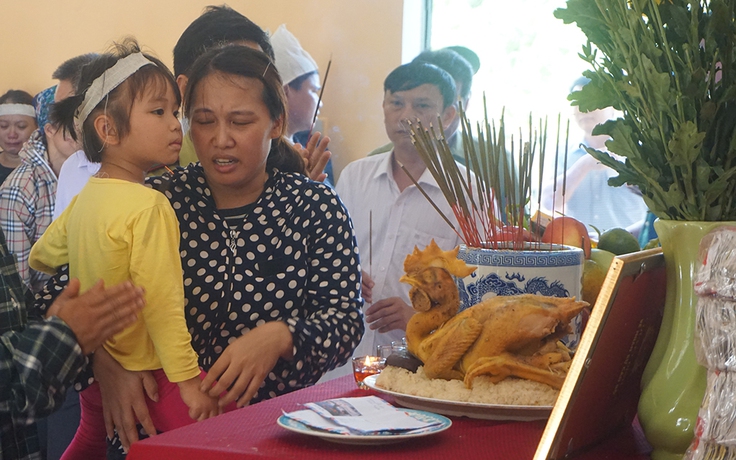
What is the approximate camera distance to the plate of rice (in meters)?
0.76

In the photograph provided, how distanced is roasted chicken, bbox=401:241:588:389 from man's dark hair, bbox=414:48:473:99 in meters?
1.97

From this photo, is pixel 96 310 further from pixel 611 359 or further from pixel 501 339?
pixel 611 359

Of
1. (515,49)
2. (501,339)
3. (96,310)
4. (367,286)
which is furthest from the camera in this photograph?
(515,49)

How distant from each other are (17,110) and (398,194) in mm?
2500

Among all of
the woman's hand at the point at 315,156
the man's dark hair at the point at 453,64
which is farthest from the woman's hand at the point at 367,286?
the man's dark hair at the point at 453,64

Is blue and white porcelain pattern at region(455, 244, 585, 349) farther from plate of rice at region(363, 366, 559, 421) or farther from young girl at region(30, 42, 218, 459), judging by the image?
young girl at region(30, 42, 218, 459)

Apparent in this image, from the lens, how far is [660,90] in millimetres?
680

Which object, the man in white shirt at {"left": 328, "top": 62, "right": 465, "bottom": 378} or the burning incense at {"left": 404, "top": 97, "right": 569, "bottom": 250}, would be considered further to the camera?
the man in white shirt at {"left": 328, "top": 62, "right": 465, "bottom": 378}

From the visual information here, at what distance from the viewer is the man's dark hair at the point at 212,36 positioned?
5.87 ft

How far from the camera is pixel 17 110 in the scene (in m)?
4.01

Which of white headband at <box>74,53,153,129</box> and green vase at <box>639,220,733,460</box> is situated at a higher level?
white headband at <box>74,53,153,129</box>

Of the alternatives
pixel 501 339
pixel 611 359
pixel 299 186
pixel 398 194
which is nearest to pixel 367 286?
pixel 398 194

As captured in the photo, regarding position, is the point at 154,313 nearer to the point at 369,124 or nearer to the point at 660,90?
the point at 660,90

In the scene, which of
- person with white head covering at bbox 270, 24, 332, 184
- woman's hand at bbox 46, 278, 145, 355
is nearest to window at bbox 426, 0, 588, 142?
person with white head covering at bbox 270, 24, 332, 184
